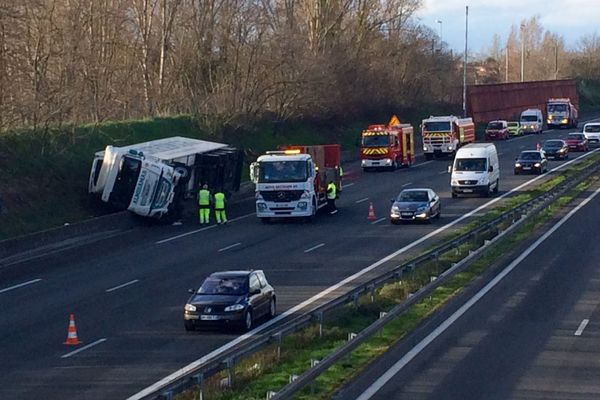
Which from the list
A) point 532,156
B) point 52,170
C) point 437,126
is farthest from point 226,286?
point 437,126

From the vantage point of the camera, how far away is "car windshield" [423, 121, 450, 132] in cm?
6775

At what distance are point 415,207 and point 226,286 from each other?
18.4m

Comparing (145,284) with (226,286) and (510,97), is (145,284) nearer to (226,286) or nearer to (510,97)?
(226,286)

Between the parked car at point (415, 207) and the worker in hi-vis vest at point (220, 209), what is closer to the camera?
the parked car at point (415, 207)

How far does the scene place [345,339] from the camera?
63.3ft

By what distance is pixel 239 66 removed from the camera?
66.6 meters

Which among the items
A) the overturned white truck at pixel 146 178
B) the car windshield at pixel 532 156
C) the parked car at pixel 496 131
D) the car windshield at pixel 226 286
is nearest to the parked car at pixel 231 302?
the car windshield at pixel 226 286

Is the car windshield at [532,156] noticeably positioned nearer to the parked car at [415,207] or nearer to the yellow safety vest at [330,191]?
the yellow safety vest at [330,191]

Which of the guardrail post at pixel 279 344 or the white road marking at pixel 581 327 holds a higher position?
the guardrail post at pixel 279 344

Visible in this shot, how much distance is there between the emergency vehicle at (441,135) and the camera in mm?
67938

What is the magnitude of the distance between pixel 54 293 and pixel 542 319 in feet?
40.5

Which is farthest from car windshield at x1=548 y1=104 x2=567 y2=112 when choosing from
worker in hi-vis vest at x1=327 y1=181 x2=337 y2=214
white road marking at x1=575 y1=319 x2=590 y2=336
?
white road marking at x1=575 y1=319 x2=590 y2=336

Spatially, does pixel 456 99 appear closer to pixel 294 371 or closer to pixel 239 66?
pixel 239 66

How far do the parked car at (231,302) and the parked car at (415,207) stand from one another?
17.0 meters
